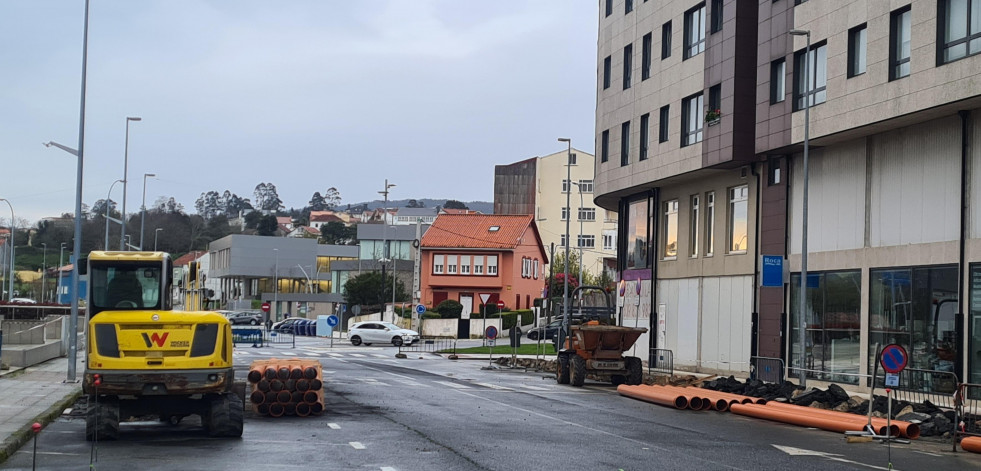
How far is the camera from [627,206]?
45.8 m

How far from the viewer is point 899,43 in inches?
1057

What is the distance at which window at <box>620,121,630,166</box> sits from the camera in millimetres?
43406

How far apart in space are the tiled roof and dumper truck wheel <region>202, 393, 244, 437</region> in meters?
71.6

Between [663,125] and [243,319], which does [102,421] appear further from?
[243,319]

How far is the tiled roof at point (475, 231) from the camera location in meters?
88.8

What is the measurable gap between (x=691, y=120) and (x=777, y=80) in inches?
219

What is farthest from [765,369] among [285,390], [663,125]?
[285,390]

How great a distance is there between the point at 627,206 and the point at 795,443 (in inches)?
1147

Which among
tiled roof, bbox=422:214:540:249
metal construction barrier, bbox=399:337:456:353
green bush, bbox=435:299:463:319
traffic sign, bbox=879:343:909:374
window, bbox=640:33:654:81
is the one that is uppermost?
window, bbox=640:33:654:81

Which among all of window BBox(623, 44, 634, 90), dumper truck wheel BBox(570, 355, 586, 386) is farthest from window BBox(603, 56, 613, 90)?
dumper truck wheel BBox(570, 355, 586, 386)

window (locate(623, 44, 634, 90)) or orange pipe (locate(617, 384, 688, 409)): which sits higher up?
window (locate(623, 44, 634, 90))

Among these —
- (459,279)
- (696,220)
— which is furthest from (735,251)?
(459,279)

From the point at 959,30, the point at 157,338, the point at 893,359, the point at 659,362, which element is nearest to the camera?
the point at 157,338

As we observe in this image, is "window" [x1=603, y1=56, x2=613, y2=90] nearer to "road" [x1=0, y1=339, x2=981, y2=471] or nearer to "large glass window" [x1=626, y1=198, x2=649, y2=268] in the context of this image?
A: "large glass window" [x1=626, y1=198, x2=649, y2=268]
